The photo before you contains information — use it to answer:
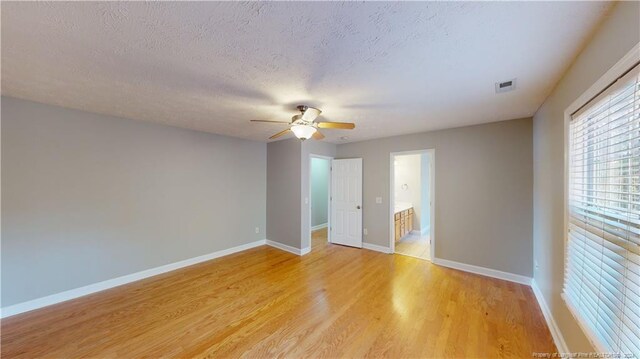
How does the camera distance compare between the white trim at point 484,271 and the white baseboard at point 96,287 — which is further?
the white trim at point 484,271

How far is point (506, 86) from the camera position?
2.06 metres

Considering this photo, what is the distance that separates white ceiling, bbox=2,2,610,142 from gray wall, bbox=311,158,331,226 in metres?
4.00

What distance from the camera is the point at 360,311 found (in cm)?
249

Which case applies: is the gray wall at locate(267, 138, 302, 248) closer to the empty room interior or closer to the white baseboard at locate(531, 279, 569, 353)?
the empty room interior

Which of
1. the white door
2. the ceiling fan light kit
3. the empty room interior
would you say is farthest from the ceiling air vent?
the white door

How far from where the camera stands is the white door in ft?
15.7

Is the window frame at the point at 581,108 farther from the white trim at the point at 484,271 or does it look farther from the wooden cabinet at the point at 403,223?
the wooden cabinet at the point at 403,223

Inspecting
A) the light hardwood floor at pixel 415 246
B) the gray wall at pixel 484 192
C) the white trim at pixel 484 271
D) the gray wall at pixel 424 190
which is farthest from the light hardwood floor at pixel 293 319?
the gray wall at pixel 424 190

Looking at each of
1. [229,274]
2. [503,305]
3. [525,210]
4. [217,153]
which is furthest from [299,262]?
[525,210]

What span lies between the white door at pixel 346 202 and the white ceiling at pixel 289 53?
2302 millimetres

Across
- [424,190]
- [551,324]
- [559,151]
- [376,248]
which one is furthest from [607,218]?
[424,190]

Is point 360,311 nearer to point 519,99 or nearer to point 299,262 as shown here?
point 299,262

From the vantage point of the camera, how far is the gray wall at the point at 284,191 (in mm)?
4430

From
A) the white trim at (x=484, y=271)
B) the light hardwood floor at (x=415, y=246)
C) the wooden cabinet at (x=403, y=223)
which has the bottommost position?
the light hardwood floor at (x=415, y=246)
